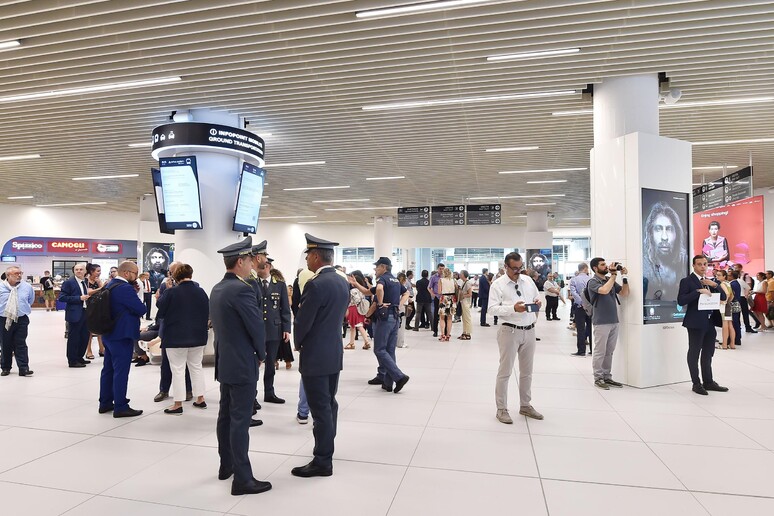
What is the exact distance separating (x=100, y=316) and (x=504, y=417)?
387 centimetres

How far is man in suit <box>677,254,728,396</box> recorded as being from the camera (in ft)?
16.9

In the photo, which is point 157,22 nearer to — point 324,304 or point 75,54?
point 75,54

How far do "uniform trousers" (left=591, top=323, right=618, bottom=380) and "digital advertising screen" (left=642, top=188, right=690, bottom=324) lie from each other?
0.40m

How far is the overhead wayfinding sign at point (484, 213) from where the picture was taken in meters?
14.4

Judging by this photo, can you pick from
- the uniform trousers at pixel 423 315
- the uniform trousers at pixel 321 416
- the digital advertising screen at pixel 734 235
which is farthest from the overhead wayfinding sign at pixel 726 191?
the uniform trousers at pixel 321 416

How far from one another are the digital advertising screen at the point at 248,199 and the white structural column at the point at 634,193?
16.6ft

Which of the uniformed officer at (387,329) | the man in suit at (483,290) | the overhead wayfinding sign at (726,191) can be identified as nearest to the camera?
the uniformed officer at (387,329)

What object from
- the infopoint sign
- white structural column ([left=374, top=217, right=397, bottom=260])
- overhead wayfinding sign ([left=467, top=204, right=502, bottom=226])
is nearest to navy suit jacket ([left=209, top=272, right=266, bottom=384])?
overhead wayfinding sign ([left=467, top=204, right=502, bottom=226])

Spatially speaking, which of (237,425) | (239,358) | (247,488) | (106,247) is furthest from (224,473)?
(106,247)

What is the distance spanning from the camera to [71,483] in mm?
2992

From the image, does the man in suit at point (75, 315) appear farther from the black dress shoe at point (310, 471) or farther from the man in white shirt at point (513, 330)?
the man in white shirt at point (513, 330)

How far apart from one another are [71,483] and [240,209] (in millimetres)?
4665

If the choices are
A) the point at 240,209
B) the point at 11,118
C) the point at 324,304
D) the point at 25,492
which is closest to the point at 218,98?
the point at 240,209

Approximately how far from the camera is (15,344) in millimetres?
6324
